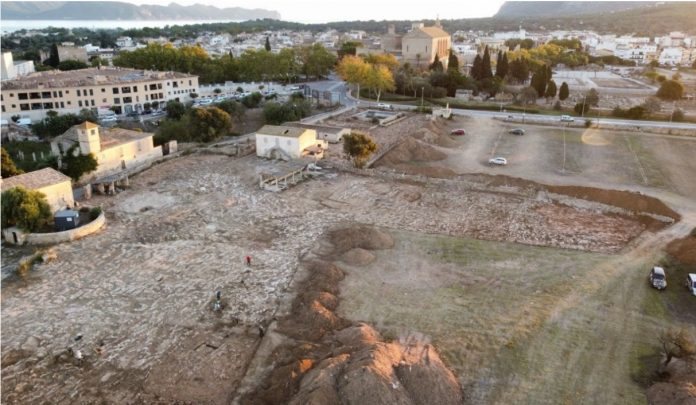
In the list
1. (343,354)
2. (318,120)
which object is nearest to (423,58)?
(318,120)

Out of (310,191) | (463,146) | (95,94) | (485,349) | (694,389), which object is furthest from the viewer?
(95,94)

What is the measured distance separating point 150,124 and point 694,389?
49912 mm

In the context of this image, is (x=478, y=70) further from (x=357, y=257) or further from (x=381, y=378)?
(x=381, y=378)

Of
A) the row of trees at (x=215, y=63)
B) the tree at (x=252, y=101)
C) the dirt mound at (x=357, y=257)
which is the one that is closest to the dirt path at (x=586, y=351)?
the dirt mound at (x=357, y=257)

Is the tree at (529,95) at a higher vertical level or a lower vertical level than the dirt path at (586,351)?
higher

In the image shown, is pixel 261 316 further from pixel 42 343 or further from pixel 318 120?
pixel 318 120

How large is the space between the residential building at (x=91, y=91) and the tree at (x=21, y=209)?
114ft

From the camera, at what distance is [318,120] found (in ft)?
171

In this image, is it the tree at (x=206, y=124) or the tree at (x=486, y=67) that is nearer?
the tree at (x=206, y=124)

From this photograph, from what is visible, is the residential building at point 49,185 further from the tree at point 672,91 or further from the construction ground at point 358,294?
the tree at point 672,91

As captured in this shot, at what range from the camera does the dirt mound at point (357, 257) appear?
21875mm

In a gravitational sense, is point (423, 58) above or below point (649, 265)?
above

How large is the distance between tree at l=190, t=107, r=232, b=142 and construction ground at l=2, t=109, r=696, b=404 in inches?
372

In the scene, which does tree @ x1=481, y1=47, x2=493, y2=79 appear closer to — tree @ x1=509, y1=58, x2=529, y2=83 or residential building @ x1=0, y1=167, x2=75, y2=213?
tree @ x1=509, y1=58, x2=529, y2=83
